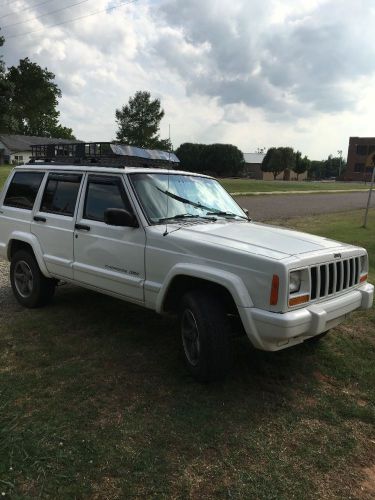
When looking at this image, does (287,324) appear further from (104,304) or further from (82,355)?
(104,304)

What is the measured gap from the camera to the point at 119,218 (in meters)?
4.35

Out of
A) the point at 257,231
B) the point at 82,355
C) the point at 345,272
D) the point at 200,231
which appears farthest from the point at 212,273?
the point at 82,355

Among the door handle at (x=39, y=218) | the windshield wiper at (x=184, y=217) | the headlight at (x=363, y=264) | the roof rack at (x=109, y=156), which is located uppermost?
the roof rack at (x=109, y=156)

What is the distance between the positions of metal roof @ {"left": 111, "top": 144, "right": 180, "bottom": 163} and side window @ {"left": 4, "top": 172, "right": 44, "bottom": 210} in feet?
3.30

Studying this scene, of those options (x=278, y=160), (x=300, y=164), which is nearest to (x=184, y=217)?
(x=278, y=160)

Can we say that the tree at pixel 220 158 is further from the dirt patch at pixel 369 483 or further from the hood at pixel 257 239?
the dirt patch at pixel 369 483

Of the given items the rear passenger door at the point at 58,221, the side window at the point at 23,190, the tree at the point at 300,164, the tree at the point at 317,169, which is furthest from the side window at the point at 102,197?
the tree at the point at 317,169

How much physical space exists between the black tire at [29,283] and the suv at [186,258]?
1 cm

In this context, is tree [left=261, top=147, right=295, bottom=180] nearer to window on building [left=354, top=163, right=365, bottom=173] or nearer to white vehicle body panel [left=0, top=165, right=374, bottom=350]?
window on building [left=354, top=163, right=365, bottom=173]

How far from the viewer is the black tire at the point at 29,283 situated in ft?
19.0

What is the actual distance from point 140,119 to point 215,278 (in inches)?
2495

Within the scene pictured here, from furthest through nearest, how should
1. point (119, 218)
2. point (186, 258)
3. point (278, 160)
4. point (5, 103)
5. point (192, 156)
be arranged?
1. point (278, 160)
2. point (192, 156)
3. point (5, 103)
4. point (119, 218)
5. point (186, 258)

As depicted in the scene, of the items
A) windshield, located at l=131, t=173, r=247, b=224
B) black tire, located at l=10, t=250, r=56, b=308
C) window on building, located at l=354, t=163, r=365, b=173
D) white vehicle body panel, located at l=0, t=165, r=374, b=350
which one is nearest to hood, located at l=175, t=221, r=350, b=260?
white vehicle body panel, located at l=0, t=165, r=374, b=350

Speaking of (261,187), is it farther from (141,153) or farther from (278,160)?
(278,160)
